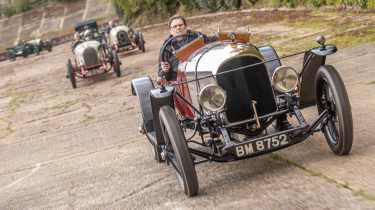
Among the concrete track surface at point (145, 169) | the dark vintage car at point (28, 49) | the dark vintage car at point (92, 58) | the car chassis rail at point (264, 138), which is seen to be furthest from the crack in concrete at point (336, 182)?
the dark vintage car at point (28, 49)

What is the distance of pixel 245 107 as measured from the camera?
5.81 m

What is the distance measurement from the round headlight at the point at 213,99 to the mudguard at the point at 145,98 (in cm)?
141

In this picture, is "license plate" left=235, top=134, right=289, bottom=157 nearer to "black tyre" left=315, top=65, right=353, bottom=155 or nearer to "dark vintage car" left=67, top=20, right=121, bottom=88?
"black tyre" left=315, top=65, right=353, bottom=155

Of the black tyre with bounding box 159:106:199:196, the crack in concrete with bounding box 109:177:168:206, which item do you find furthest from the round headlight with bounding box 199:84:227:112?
the crack in concrete with bounding box 109:177:168:206

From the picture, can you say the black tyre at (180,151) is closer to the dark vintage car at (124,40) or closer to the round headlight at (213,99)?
the round headlight at (213,99)

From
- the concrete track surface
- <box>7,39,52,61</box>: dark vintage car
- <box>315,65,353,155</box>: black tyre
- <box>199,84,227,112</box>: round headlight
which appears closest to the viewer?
the concrete track surface

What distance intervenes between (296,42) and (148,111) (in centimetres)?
857

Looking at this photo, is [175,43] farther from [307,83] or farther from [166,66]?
[307,83]

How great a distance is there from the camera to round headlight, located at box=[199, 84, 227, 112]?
5.48 metres

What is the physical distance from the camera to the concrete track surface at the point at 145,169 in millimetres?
4973

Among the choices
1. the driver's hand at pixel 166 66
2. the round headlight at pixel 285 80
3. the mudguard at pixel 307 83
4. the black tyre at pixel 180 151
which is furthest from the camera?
the driver's hand at pixel 166 66

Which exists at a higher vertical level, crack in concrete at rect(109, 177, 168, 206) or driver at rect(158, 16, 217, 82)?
driver at rect(158, 16, 217, 82)

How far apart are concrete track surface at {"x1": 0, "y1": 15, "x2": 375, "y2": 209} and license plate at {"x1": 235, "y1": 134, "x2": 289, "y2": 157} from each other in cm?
30

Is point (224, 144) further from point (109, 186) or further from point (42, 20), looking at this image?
point (42, 20)
